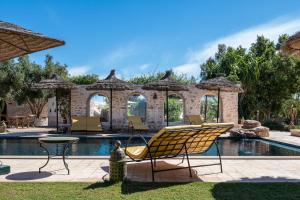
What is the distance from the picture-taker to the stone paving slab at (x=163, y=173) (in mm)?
5461

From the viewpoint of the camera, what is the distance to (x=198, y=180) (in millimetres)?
5402

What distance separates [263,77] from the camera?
22.5m

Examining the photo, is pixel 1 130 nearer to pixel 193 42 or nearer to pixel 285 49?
pixel 285 49

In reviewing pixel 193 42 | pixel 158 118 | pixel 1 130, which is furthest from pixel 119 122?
pixel 193 42

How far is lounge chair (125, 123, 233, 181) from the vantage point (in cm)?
533

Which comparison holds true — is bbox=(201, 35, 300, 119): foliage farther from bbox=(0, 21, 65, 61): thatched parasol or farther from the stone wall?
bbox=(0, 21, 65, 61): thatched parasol

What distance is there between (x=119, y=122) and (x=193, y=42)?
572 inches

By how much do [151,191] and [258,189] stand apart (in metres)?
1.52

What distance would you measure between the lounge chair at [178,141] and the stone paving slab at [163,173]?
11.9 inches

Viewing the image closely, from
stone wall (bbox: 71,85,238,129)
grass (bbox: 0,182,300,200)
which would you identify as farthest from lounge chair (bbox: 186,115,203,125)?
grass (bbox: 0,182,300,200)

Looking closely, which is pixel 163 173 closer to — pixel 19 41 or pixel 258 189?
pixel 258 189

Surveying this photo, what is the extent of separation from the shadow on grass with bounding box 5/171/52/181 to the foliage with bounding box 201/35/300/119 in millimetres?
16792

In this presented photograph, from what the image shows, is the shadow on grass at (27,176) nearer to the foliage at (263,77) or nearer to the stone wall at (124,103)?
the stone wall at (124,103)

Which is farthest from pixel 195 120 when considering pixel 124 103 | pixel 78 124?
Answer: pixel 78 124
